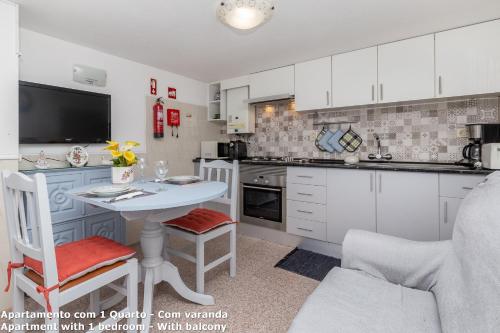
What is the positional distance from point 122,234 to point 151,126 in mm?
1389

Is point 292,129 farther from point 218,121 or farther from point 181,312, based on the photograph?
point 181,312

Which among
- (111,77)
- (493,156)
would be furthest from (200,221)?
(493,156)

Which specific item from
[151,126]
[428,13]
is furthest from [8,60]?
[428,13]

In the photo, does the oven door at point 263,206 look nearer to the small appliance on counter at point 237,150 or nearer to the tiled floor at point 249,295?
the tiled floor at point 249,295

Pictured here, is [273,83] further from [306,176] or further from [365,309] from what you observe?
[365,309]

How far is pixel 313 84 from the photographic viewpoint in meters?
3.07

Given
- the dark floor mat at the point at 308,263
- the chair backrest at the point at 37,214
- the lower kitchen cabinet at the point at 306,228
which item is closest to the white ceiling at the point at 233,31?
the chair backrest at the point at 37,214

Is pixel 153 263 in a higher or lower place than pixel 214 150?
lower

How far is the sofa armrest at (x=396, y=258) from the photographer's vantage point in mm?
1216

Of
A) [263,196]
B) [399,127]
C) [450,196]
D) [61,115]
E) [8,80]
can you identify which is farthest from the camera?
[263,196]

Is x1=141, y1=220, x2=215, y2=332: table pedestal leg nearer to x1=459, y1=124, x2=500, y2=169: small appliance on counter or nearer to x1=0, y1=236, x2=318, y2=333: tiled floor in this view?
x1=0, y1=236, x2=318, y2=333: tiled floor

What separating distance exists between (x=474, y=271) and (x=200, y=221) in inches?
65.2

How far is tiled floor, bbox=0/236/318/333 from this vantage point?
5.51 feet

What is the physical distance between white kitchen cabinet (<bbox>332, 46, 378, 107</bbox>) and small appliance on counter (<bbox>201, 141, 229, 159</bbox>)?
1.75 meters
